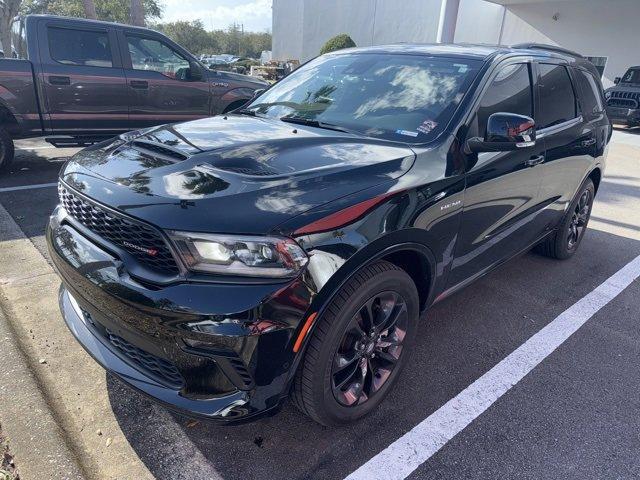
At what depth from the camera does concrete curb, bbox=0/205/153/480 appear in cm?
215

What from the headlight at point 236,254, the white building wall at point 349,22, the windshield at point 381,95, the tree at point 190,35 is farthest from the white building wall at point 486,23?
the tree at point 190,35

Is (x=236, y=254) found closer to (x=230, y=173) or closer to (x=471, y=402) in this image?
(x=230, y=173)

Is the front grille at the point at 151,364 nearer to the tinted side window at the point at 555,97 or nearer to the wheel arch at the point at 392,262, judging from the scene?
the wheel arch at the point at 392,262

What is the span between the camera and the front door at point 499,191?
2.82m

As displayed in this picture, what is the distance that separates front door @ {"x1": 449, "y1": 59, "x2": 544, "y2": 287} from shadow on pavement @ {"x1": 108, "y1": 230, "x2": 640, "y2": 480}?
1.60 ft

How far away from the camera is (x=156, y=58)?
280 inches

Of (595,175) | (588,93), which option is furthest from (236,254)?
(595,175)

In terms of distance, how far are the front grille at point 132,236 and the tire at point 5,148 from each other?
199 inches

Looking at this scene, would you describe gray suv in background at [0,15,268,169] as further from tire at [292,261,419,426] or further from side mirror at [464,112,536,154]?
tire at [292,261,419,426]

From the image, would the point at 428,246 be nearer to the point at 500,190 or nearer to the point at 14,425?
the point at 500,190

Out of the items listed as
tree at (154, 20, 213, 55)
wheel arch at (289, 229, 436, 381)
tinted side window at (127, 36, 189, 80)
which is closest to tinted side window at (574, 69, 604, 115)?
wheel arch at (289, 229, 436, 381)

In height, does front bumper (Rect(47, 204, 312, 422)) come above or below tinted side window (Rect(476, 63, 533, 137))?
below

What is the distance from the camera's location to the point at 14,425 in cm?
231

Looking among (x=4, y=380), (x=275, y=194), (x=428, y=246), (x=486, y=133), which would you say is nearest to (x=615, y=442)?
(x=428, y=246)
